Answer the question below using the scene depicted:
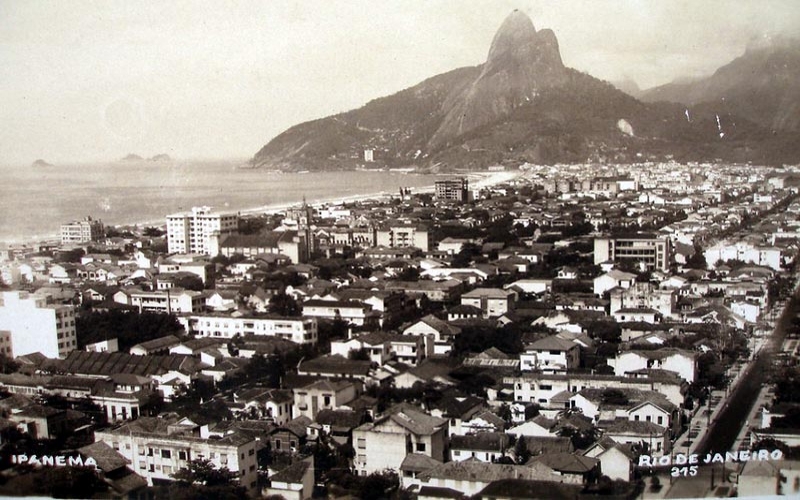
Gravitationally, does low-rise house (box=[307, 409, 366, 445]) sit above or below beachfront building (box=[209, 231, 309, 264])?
below

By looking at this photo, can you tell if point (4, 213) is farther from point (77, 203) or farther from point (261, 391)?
point (261, 391)

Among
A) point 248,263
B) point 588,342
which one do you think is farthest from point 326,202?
point 588,342

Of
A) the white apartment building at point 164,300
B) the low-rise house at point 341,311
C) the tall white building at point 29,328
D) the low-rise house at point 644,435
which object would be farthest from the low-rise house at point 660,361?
the tall white building at point 29,328

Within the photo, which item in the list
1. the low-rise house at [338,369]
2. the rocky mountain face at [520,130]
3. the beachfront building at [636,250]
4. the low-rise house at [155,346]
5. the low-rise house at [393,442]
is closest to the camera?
the low-rise house at [393,442]

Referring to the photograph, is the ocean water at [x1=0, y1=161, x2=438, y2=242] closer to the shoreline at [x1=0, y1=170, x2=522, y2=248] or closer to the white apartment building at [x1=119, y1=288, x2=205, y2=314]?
the shoreline at [x1=0, y1=170, x2=522, y2=248]

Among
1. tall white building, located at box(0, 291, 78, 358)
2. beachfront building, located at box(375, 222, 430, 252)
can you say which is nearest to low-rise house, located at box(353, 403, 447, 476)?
tall white building, located at box(0, 291, 78, 358)

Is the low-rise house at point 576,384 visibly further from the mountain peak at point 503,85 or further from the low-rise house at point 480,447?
the mountain peak at point 503,85
